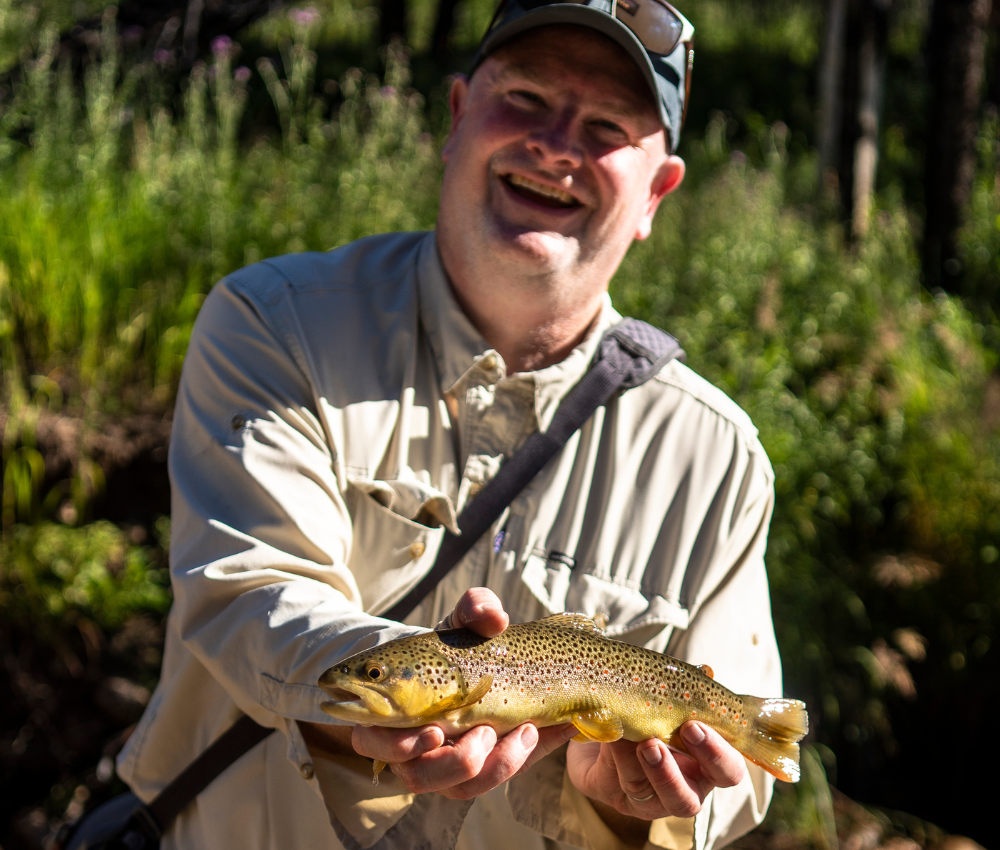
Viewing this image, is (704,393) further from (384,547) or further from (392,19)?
(392,19)

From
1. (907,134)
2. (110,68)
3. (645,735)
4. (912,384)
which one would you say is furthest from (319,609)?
(907,134)


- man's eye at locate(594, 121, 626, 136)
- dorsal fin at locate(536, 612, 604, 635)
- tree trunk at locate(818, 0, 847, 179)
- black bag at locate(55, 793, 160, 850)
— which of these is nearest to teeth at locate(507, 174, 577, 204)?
man's eye at locate(594, 121, 626, 136)

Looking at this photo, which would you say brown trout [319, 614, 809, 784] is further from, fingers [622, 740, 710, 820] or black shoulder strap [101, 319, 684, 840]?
black shoulder strap [101, 319, 684, 840]

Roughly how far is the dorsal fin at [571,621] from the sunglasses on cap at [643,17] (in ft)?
Result: 5.26

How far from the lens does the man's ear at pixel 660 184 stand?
2.75 metres

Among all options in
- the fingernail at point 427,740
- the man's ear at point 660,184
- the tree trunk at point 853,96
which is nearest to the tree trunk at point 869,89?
the tree trunk at point 853,96

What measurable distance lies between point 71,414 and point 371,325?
2809 millimetres

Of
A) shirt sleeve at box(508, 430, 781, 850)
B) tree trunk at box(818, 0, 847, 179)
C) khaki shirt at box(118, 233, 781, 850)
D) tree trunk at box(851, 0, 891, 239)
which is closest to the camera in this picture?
khaki shirt at box(118, 233, 781, 850)

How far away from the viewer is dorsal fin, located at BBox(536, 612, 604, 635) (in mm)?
1938

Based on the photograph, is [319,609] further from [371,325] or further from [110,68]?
[110,68]

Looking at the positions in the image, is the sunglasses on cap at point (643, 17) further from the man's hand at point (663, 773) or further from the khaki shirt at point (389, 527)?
the man's hand at point (663, 773)

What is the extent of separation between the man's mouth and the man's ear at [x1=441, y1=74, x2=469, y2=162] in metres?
0.29

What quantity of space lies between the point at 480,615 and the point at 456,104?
172 cm

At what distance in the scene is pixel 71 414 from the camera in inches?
180
